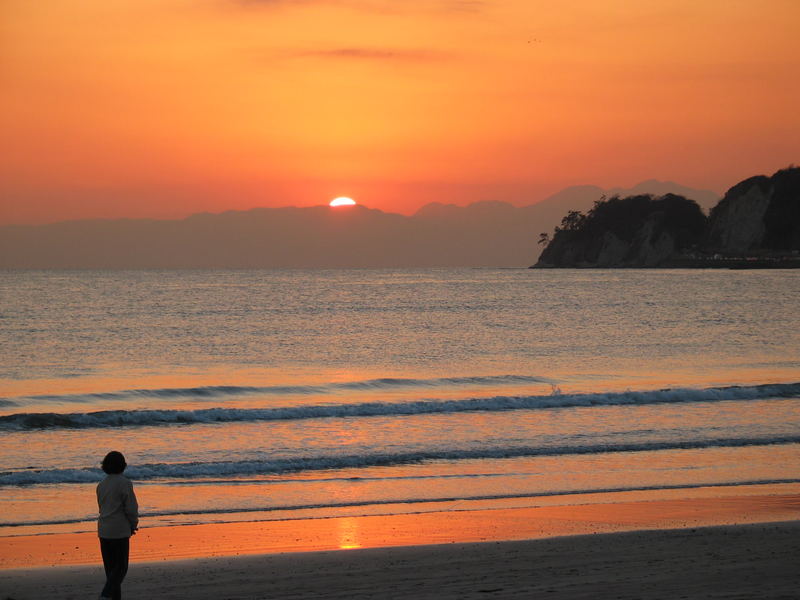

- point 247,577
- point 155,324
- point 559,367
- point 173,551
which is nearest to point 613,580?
point 247,577

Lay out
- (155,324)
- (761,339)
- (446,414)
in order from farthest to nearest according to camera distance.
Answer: (155,324) < (761,339) < (446,414)

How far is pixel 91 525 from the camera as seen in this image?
13.5 m

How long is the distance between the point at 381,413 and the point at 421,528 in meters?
13.1

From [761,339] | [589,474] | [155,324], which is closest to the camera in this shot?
[589,474]

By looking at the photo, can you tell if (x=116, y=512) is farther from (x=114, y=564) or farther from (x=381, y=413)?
(x=381, y=413)

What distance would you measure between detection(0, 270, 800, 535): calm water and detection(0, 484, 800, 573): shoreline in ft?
2.04

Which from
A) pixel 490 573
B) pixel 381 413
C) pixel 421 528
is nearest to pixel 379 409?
pixel 381 413

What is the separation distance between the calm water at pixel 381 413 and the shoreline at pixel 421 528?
0.62 m

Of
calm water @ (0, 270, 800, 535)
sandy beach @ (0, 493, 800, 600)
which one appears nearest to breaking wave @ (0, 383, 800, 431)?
calm water @ (0, 270, 800, 535)

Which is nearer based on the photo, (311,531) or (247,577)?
(247,577)

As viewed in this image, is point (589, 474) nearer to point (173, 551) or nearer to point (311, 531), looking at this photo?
point (311, 531)

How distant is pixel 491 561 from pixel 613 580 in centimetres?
155

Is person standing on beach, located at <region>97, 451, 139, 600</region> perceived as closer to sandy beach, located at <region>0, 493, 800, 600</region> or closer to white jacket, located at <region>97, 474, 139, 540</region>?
white jacket, located at <region>97, 474, 139, 540</region>

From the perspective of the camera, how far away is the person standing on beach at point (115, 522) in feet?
29.4
